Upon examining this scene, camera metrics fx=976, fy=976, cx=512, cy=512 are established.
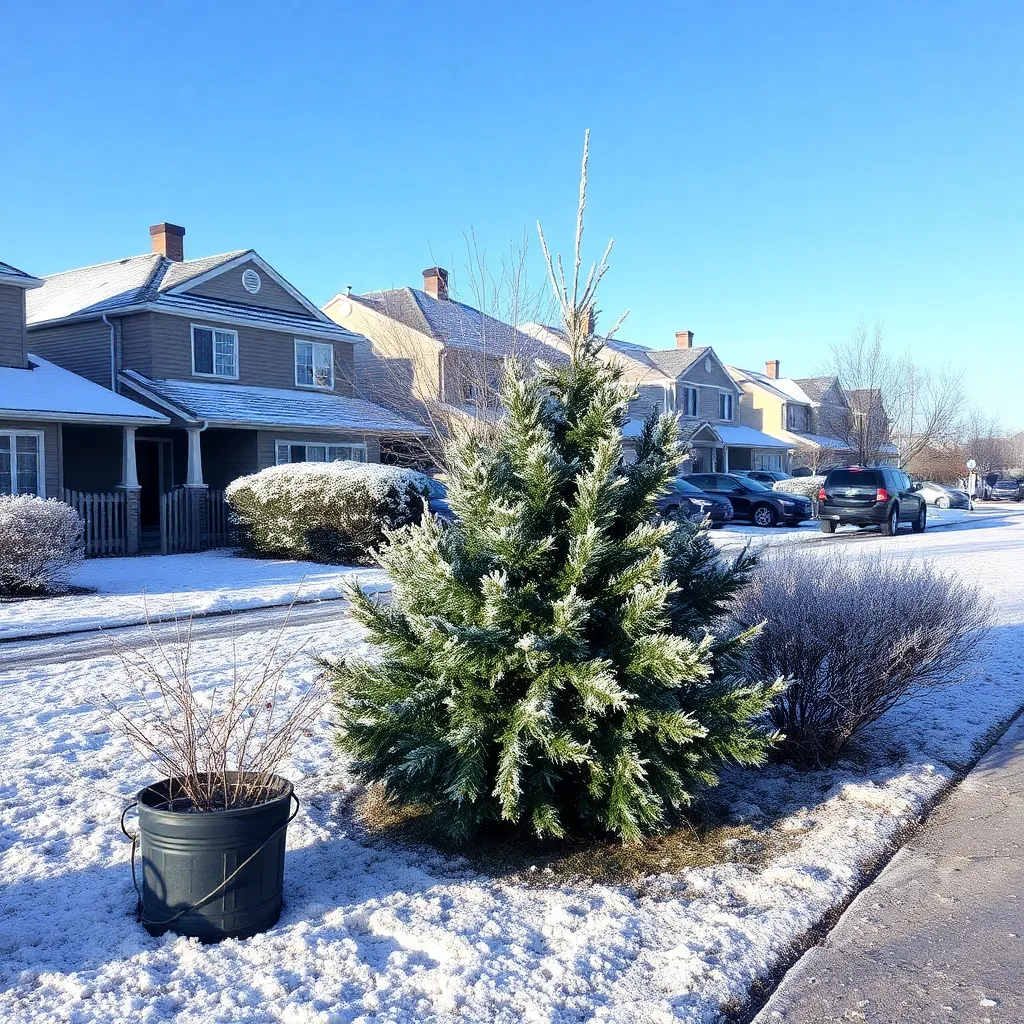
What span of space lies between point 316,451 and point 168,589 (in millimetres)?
12315

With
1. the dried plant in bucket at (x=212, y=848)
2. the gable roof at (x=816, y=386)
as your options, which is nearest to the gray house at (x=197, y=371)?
the dried plant in bucket at (x=212, y=848)

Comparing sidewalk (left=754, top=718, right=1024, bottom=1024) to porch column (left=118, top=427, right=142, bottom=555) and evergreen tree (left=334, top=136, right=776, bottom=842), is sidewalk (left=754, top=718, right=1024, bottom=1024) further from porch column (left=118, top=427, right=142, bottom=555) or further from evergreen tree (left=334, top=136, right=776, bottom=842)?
porch column (left=118, top=427, right=142, bottom=555)

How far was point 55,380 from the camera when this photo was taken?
808 inches

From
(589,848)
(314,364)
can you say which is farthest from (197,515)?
(589,848)

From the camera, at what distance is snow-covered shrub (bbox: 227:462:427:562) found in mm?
17297

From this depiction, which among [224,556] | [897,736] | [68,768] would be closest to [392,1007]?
[68,768]

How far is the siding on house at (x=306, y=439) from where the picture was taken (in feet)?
79.4

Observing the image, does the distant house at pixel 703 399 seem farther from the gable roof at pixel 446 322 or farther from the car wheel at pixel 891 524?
the car wheel at pixel 891 524

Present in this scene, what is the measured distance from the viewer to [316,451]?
25.7 metres

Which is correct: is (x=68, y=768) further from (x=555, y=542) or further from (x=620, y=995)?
(x=620, y=995)

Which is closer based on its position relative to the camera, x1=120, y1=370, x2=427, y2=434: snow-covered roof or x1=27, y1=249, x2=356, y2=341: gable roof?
x1=120, y1=370, x2=427, y2=434: snow-covered roof

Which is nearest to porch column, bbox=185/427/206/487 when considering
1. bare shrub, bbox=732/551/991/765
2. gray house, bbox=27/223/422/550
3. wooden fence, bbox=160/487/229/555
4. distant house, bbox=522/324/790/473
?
gray house, bbox=27/223/422/550

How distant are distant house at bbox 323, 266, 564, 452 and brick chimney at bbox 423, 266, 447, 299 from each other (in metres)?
0.04

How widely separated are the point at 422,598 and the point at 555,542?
73 cm
